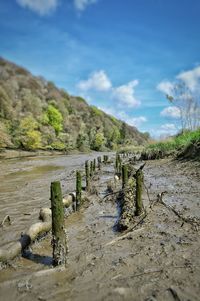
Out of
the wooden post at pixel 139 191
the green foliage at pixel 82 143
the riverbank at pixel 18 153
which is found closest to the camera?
the wooden post at pixel 139 191

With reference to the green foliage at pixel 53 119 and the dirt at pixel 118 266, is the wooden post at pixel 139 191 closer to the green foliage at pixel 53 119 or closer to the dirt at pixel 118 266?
the dirt at pixel 118 266

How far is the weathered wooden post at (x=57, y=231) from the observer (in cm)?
562

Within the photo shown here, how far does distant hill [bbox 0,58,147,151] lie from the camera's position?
59.8m

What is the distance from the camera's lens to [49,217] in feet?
29.2

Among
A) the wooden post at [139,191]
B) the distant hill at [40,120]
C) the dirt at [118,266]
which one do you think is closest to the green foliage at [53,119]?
the distant hill at [40,120]

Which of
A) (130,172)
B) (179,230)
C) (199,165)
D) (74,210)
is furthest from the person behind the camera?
(199,165)

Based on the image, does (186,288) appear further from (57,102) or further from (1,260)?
(57,102)

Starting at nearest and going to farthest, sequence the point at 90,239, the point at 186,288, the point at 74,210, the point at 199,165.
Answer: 1. the point at 186,288
2. the point at 90,239
3. the point at 74,210
4. the point at 199,165

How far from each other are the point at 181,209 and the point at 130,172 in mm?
6426

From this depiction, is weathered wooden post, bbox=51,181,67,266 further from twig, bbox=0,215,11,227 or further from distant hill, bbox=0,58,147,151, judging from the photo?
distant hill, bbox=0,58,147,151

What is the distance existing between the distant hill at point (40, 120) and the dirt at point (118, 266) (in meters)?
46.0

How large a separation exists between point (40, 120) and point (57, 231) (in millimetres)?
77652

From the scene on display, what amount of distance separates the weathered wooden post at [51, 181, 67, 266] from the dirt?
218mm

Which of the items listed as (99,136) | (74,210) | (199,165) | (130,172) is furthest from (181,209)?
(99,136)
